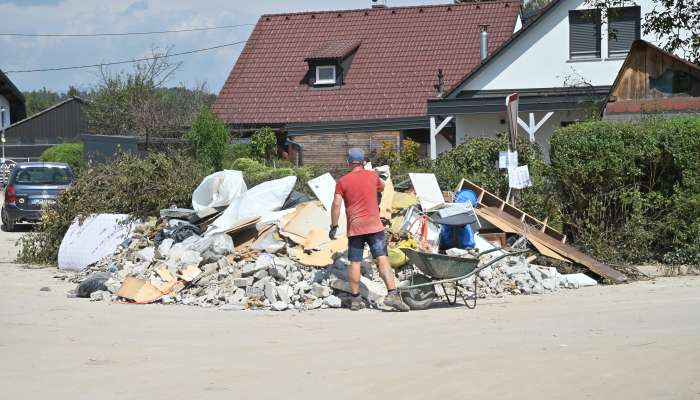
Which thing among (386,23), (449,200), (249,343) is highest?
(386,23)

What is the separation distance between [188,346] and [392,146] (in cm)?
2099

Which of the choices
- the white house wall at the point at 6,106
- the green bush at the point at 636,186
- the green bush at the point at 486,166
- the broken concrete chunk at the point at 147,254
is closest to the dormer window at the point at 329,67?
the green bush at the point at 486,166

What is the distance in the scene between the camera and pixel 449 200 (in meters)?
15.6

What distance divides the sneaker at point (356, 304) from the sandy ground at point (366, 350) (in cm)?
21

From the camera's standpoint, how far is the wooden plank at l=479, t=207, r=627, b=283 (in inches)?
526

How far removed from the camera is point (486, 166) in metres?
17.3

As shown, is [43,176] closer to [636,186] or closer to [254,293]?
[254,293]

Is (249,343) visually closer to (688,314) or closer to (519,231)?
(688,314)

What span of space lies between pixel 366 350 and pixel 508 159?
25.8 ft

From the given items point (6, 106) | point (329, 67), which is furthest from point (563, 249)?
point (6, 106)

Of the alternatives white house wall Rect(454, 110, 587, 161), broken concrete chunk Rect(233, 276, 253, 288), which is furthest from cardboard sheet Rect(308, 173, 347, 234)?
white house wall Rect(454, 110, 587, 161)

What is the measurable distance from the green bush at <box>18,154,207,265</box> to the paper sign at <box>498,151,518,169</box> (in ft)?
17.8

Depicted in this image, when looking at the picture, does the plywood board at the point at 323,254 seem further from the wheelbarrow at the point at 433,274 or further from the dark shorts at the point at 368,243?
the wheelbarrow at the point at 433,274

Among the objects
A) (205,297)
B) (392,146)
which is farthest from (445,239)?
(392,146)
